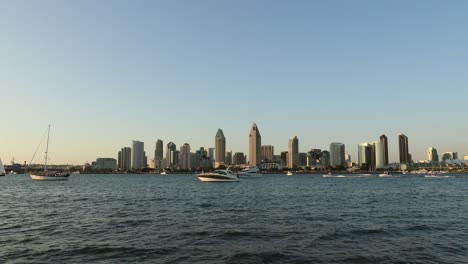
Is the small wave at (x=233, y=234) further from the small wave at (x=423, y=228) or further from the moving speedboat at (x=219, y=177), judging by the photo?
the moving speedboat at (x=219, y=177)

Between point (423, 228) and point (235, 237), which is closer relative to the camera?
point (235, 237)

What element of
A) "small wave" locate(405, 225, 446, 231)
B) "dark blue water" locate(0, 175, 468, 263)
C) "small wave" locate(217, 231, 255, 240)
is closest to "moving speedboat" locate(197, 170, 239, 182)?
"dark blue water" locate(0, 175, 468, 263)

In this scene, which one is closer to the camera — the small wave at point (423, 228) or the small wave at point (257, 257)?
the small wave at point (257, 257)

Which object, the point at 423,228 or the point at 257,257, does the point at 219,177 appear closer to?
the point at 423,228

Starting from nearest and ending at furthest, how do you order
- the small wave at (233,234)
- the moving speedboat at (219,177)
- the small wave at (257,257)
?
the small wave at (257,257)
the small wave at (233,234)
the moving speedboat at (219,177)

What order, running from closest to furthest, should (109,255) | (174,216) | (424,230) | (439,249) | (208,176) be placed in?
(109,255) < (439,249) < (424,230) < (174,216) < (208,176)

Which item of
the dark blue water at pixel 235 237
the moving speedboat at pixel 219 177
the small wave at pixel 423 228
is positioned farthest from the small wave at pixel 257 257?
the moving speedboat at pixel 219 177

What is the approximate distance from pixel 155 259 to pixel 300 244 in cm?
1043

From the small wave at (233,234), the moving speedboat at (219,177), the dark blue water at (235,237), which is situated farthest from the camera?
the moving speedboat at (219,177)

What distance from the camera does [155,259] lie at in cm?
2230

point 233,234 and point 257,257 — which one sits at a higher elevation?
point 257,257

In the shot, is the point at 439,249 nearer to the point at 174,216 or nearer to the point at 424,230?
the point at 424,230

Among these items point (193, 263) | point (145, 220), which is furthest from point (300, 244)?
point (145, 220)

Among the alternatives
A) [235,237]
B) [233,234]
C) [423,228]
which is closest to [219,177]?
[423,228]
